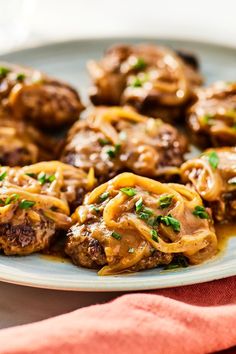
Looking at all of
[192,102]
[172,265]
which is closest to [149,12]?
[192,102]

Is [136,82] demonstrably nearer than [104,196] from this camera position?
No

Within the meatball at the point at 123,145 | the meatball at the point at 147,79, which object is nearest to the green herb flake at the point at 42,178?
the meatball at the point at 123,145

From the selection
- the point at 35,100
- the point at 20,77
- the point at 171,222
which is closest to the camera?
the point at 171,222

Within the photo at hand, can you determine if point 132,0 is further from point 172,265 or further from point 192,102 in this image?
point 172,265

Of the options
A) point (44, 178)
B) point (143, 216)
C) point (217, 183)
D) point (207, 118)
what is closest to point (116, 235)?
point (143, 216)

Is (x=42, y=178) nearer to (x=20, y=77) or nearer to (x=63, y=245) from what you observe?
(x=63, y=245)

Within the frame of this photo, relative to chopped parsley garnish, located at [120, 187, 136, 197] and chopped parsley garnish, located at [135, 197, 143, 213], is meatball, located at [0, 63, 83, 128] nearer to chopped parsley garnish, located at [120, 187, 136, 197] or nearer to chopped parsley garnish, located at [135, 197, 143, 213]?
chopped parsley garnish, located at [120, 187, 136, 197]
